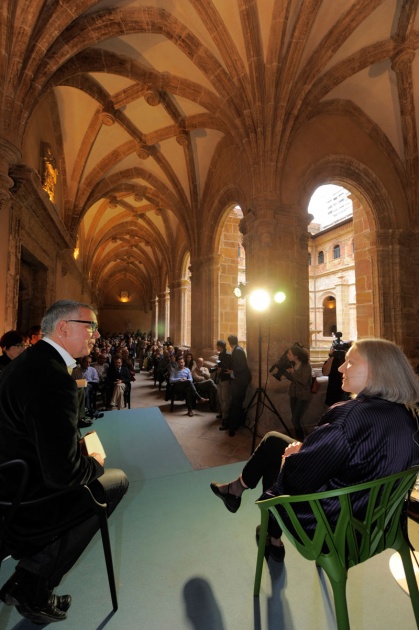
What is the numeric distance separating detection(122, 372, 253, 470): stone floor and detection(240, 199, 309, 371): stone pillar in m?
1.39

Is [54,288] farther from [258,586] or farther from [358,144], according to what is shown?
[358,144]

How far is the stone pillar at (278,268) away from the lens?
5.52 meters

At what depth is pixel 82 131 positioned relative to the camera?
7.98m

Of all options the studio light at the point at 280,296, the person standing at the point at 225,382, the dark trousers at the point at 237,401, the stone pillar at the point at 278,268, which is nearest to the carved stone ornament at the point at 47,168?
the stone pillar at the point at 278,268

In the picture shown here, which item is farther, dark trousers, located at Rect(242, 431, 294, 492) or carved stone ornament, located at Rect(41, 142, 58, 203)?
carved stone ornament, located at Rect(41, 142, 58, 203)

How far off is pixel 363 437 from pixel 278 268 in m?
4.66

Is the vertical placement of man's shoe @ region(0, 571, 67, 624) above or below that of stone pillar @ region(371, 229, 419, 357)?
below

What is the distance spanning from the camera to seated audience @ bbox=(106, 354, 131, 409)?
19.8ft

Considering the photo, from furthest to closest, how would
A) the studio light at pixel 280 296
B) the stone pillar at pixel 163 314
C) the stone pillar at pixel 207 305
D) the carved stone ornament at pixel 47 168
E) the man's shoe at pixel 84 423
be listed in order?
the stone pillar at pixel 163 314 → the stone pillar at pixel 207 305 → the carved stone ornament at pixel 47 168 → the studio light at pixel 280 296 → the man's shoe at pixel 84 423

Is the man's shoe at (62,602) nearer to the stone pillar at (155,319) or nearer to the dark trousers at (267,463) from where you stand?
the dark trousers at (267,463)

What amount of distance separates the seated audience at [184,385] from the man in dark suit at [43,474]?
436cm

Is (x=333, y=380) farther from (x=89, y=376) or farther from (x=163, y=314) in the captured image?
(x=163, y=314)

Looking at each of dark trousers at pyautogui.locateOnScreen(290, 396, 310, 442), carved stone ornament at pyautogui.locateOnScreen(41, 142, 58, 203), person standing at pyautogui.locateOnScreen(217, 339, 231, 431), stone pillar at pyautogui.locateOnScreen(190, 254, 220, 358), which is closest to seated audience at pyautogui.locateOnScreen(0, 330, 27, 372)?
person standing at pyautogui.locateOnScreen(217, 339, 231, 431)

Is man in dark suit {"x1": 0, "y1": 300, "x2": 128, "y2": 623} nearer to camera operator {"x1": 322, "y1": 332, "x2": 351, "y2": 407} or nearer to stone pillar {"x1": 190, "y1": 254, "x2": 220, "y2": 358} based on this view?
camera operator {"x1": 322, "y1": 332, "x2": 351, "y2": 407}
